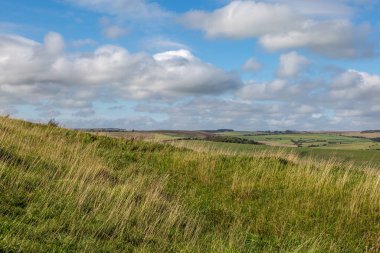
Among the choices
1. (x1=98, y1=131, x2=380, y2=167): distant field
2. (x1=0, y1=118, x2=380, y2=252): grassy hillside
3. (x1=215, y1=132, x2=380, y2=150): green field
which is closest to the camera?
(x1=0, y1=118, x2=380, y2=252): grassy hillside

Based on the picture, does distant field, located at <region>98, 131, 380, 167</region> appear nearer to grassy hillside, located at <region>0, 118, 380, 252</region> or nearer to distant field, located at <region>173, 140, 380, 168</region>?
distant field, located at <region>173, 140, 380, 168</region>

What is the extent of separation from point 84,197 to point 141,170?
7.72m

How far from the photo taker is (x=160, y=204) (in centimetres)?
1236

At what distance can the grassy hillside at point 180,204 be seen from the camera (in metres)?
9.16

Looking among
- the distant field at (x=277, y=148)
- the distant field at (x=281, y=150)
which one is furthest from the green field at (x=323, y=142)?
the distant field at (x=281, y=150)

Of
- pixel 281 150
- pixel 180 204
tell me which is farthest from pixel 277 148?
pixel 180 204

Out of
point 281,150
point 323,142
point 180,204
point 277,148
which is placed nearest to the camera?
point 180,204

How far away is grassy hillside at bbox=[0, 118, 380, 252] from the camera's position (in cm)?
916

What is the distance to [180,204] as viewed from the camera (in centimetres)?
1370

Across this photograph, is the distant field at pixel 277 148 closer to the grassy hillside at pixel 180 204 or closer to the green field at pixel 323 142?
the green field at pixel 323 142

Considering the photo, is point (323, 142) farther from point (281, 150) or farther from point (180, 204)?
point (180, 204)

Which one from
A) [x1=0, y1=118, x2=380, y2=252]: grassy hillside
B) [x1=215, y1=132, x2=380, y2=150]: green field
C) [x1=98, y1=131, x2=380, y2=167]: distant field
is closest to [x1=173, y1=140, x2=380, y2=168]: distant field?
[x1=98, y1=131, x2=380, y2=167]: distant field

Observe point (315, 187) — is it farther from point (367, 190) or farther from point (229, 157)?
point (229, 157)

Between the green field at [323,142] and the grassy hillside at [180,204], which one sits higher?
the green field at [323,142]
